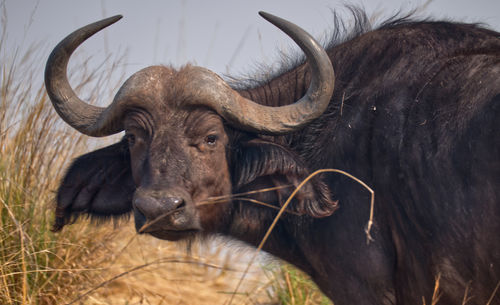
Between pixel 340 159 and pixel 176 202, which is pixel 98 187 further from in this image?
pixel 340 159

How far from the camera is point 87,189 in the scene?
147 inches

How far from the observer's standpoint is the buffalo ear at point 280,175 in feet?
10.5

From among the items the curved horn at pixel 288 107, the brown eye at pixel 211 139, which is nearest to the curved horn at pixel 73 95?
the brown eye at pixel 211 139

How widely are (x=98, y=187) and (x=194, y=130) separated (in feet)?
3.02

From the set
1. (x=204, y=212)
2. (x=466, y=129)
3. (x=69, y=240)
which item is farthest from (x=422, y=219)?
(x=69, y=240)

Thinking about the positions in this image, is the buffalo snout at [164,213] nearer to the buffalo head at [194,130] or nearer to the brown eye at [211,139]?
the buffalo head at [194,130]

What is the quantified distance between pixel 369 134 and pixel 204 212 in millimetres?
1123

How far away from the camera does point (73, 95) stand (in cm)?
376

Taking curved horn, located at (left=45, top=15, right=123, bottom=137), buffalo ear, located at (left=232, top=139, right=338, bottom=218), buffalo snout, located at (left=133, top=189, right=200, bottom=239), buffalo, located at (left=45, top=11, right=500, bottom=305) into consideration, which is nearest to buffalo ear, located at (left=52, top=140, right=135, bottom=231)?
buffalo, located at (left=45, top=11, right=500, bottom=305)

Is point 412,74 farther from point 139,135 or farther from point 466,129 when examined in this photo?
point 139,135

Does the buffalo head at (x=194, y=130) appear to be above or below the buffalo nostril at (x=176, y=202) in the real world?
above

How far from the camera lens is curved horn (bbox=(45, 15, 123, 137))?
3.49 meters

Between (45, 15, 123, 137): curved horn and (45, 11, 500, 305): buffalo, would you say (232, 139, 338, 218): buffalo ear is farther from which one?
(45, 15, 123, 137): curved horn

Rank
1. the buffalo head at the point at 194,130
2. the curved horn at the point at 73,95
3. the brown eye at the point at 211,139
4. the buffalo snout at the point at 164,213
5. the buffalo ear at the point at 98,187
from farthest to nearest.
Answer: the buffalo ear at the point at 98,187, the curved horn at the point at 73,95, the brown eye at the point at 211,139, the buffalo head at the point at 194,130, the buffalo snout at the point at 164,213
